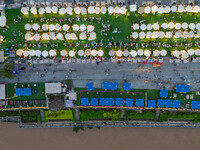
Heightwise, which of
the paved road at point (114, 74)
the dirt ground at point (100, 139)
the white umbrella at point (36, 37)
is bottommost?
the dirt ground at point (100, 139)

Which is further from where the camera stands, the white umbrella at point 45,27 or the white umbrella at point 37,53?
the white umbrella at point 37,53

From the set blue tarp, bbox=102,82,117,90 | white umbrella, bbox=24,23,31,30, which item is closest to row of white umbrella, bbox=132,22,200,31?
blue tarp, bbox=102,82,117,90

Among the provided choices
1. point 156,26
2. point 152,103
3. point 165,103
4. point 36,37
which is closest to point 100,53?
point 156,26

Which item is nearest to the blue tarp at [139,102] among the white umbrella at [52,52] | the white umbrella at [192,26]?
the white umbrella at [192,26]

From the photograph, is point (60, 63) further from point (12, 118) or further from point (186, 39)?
point (186, 39)

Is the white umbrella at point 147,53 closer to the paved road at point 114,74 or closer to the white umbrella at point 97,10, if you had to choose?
the paved road at point 114,74

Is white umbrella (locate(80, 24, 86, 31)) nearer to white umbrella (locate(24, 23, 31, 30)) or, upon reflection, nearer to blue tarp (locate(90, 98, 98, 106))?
white umbrella (locate(24, 23, 31, 30))
